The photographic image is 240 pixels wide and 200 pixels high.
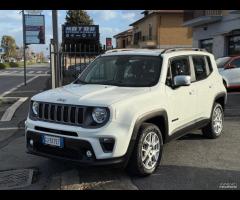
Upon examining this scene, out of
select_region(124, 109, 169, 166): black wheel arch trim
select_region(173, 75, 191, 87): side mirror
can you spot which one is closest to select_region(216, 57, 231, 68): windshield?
select_region(173, 75, 191, 87): side mirror

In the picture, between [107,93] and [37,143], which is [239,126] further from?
[37,143]

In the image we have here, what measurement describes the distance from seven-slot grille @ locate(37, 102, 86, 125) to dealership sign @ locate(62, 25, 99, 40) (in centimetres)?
1827

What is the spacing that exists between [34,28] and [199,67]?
17.6 m

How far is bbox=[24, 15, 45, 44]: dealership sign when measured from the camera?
23.4 meters

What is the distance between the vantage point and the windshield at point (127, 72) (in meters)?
6.32

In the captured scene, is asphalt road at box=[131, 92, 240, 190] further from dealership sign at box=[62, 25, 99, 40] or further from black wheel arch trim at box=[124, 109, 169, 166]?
dealership sign at box=[62, 25, 99, 40]

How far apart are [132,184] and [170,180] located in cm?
54

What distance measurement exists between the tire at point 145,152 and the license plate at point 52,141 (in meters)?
0.96

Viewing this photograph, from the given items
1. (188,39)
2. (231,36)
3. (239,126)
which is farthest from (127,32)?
(239,126)

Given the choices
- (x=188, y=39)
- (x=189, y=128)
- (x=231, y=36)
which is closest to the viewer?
(x=189, y=128)

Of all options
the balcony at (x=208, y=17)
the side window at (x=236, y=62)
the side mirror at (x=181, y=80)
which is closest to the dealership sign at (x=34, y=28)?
the balcony at (x=208, y=17)

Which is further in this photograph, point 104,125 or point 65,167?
point 65,167

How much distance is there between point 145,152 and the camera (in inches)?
225

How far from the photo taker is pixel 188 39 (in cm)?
4653
